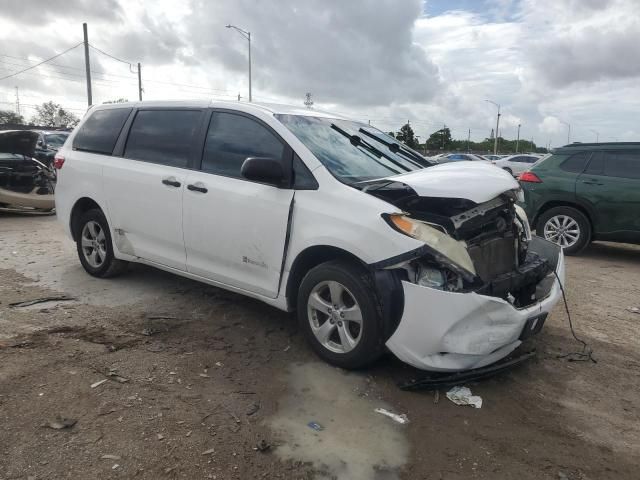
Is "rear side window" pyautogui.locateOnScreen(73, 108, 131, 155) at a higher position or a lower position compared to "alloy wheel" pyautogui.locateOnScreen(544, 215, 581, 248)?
higher

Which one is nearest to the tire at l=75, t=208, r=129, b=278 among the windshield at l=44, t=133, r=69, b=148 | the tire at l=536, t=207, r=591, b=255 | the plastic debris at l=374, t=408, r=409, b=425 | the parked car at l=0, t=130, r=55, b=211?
the plastic debris at l=374, t=408, r=409, b=425

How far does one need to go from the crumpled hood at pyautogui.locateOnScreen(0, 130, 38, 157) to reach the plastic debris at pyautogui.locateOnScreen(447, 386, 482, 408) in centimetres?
950

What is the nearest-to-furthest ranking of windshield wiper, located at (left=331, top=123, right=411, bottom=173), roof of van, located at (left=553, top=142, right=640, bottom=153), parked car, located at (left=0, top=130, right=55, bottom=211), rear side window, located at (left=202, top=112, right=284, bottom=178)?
rear side window, located at (left=202, top=112, right=284, bottom=178) → windshield wiper, located at (left=331, top=123, right=411, bottom=173) → roof of van, located at (left=553, top=142, right=640, bottom=153) → parked car, located at (left=0, top=130, right=55, bottom=211)

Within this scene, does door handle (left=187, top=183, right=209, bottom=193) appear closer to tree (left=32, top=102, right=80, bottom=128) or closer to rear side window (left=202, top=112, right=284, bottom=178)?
rear side window (left=202, top=112, right=284, bottom=178)

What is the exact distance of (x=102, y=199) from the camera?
16.9 ft

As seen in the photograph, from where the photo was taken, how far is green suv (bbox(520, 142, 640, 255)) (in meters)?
7.32

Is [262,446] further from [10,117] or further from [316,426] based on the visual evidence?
[10,117]

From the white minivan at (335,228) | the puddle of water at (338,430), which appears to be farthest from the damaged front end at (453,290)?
the puddle of water at (338,430)

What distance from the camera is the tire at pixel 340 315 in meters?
3.30

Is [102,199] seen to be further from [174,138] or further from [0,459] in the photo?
[0,459]

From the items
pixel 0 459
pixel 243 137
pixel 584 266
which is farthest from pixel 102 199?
pixel 584 266

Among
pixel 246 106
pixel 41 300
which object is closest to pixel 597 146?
pixel 246 106

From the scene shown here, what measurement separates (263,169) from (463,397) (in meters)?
2.00

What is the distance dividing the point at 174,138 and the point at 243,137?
826mm
